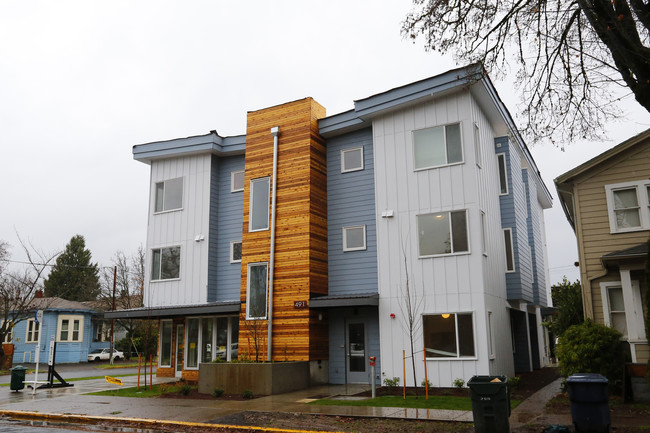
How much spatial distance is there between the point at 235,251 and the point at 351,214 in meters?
5.09

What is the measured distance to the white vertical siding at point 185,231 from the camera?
21203 millimetres

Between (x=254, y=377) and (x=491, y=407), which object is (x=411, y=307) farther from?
(x=491, y=407)

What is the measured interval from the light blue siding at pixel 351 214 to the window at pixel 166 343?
7.76 m

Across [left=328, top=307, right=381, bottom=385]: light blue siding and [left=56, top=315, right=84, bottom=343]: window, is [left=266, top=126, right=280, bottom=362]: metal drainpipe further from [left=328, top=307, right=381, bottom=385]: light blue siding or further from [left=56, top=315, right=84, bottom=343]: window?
[left=56, top=315, right=84, bottom=343]: window

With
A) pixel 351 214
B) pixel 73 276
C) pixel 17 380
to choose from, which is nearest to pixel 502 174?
pixel 351 214

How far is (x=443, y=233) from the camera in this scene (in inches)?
658

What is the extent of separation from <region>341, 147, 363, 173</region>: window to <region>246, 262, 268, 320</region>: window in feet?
14.7

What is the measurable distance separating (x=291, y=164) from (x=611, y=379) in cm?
1157

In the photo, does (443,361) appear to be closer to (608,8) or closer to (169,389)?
(169,389)

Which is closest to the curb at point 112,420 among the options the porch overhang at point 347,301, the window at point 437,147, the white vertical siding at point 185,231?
the porch overhang at point 347,301

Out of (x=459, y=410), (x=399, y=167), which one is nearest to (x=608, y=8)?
(x=459, y=410)

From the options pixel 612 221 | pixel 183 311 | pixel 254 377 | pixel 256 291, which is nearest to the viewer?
pixel 612 221

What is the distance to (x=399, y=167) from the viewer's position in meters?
17.8

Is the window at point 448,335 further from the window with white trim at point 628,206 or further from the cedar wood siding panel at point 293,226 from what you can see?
the window with white trim at point 628,206
